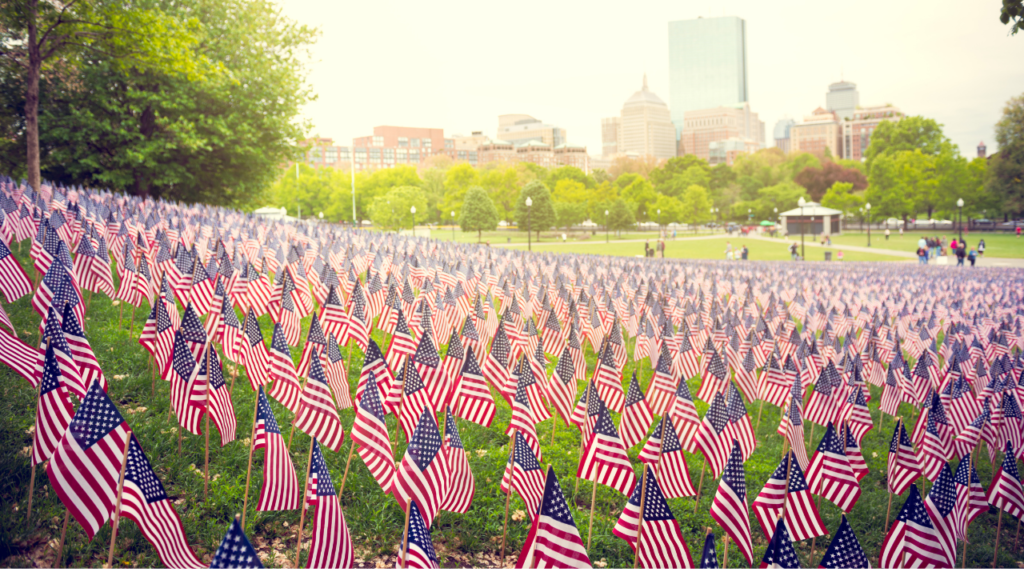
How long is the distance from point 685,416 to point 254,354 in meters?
4.97

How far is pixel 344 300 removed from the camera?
11.2 metres

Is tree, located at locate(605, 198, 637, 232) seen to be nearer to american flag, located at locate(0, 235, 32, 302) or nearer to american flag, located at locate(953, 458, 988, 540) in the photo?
american flag, located at locate(953, 458, 988, 540)

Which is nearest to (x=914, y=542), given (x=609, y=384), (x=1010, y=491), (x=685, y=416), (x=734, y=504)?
(x=734, y=504)

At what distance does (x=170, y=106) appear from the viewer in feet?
72.8

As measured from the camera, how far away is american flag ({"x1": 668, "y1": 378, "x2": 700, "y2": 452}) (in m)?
6.84

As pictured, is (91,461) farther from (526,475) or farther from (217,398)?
(526,475)

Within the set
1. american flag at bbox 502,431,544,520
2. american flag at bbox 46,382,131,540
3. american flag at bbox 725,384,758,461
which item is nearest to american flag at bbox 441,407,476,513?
american flag at bbox 502,431,544,520

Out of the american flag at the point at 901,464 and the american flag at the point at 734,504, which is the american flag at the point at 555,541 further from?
the american flag at the point at 901,464

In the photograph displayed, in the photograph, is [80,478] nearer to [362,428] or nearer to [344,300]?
[362,428]

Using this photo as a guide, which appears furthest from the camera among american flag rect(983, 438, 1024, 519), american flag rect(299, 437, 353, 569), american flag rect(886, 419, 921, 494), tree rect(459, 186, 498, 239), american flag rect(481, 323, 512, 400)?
tree rect(459, 186, 498, 239)

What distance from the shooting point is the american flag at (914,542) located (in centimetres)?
432

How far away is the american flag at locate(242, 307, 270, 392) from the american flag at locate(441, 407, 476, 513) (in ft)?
9.55

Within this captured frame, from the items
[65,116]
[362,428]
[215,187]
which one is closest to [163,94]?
[65,116]

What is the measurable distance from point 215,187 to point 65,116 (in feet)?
24.0
